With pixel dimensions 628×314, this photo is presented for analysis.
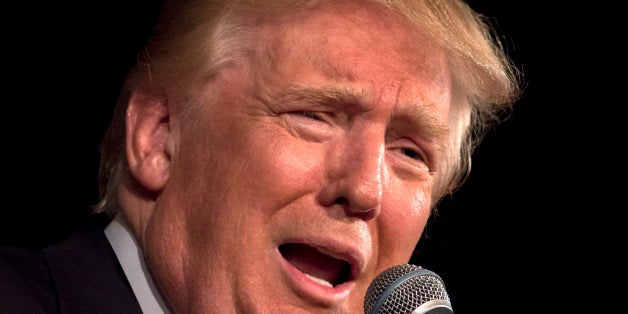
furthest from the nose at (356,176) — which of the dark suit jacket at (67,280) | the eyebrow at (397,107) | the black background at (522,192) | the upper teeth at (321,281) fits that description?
the black background at (522,192)

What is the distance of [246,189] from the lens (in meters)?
2.29

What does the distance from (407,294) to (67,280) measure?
3.26 ft

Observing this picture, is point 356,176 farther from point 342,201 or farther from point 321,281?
point 321,281

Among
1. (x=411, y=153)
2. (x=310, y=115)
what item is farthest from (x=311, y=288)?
(x=411, y=153)

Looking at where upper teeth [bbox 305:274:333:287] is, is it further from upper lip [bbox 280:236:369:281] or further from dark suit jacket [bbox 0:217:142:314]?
dark suit jacket [bbox 0:217:142:314]

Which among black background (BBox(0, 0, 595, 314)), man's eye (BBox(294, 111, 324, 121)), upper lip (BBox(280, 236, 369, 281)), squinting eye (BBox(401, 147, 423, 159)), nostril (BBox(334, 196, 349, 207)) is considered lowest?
black background (BBox(0, 0, 595, 314))

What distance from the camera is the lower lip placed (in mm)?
2242

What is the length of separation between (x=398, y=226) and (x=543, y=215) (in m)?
1.39

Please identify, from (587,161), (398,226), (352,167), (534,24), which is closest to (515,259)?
(587,161)

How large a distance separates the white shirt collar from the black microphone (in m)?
0.76

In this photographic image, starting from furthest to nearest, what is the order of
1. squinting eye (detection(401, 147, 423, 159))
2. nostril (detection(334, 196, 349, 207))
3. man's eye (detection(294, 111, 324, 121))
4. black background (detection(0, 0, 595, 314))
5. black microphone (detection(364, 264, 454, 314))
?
black background (detection(0, 0, 595, 314)) < squinting eye (detection(401, 147, 423, 159)) < man's eye (detection(294, 111, 324, 121)) < nostril (detection(334, 196, 349, 207)) < black microphone (detection(364, 264, 454, 314))

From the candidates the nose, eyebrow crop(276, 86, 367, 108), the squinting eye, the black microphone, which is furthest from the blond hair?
the black microphone

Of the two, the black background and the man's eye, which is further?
the black background

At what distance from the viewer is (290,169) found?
2.28 meters
